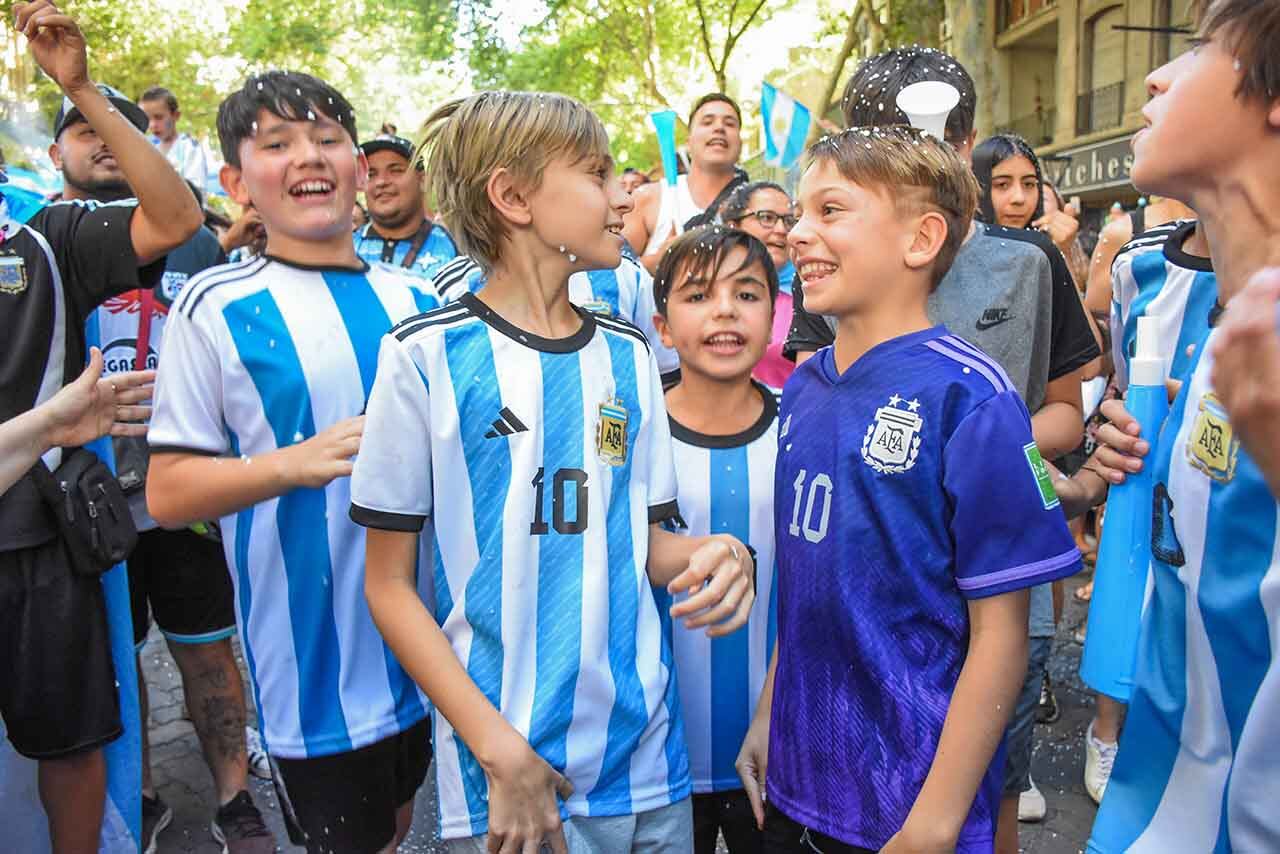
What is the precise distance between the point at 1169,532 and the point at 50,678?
257 cm

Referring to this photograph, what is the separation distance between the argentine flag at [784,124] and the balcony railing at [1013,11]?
1650 cm

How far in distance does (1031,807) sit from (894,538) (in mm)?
2287

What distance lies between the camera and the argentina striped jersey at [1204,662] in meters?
1.33

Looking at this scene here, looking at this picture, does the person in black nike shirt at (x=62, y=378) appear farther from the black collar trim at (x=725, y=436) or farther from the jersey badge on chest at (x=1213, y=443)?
the jersey badge on chest at (x=1213, y=443)

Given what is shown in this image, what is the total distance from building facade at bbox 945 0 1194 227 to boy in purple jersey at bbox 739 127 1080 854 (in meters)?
13.7

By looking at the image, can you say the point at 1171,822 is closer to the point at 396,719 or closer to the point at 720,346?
the point at 720,346

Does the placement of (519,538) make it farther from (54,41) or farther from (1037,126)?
(1037,126)

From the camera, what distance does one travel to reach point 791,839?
1.90 meters

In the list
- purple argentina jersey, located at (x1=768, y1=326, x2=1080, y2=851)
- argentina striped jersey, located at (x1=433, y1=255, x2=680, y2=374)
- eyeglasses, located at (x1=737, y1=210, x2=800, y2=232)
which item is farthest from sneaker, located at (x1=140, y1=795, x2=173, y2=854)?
eyeglasses, located at (x1=737, y1=210, x2=800, y2=232)

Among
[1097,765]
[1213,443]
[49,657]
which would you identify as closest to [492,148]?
[1213,443]

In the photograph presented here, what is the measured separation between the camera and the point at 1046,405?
246 centimetres

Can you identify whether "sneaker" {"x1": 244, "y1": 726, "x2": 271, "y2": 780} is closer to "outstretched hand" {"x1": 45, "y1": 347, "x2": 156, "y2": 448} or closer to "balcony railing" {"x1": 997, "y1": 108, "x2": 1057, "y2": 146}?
"outstretched hand" {"x1": 45, "y1": 347, "x2": 156, "y2": 448}

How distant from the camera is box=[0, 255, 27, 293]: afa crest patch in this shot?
2.46 metres

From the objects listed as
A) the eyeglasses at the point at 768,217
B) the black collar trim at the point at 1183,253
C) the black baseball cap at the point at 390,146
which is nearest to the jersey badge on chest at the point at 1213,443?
the black collar trim at the point at 1183,253
